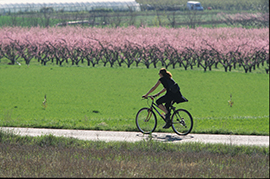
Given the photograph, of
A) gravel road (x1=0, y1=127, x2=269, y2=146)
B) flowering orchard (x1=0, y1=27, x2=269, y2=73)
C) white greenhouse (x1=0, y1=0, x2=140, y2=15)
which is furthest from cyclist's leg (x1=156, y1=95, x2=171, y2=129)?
white greenhouse (x1=0, y1=0, x2=140, y2=15)

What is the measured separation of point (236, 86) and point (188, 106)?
11.1 m

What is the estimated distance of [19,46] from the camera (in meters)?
43.2

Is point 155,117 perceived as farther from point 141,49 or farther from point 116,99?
point 141,49

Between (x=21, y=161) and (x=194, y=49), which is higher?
(x=21, y=161)

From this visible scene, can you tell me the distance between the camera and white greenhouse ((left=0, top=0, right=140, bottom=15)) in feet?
266

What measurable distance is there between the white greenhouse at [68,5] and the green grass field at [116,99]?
1917 inches

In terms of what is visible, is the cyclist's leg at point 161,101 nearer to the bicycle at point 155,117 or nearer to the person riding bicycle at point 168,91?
the person riding bicycle at point 168,91

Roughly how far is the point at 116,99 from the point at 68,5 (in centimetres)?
6793

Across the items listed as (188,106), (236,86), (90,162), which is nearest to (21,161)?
(90,162)

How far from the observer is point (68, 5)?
86.6 meters

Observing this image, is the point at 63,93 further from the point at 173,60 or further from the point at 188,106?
the point at 173,60

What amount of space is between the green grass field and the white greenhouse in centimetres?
4870

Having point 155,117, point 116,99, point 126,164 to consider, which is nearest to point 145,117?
point 155,117

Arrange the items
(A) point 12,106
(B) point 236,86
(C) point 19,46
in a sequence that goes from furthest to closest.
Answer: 1. (C) point 19,46
2. (B) point 236,86
3. (A) point 12,106
